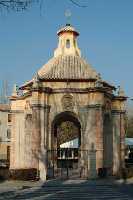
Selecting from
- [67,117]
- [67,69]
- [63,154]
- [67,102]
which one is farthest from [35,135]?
[63,154]

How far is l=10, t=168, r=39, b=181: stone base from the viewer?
31.8m

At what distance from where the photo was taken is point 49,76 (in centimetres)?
3547

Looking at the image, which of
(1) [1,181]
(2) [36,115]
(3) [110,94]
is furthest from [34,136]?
(3) [110,94]

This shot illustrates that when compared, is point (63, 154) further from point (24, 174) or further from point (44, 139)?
point (24, 174)

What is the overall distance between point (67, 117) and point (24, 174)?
25.8 feet

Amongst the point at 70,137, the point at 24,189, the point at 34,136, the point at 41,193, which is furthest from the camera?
the point at 70,137

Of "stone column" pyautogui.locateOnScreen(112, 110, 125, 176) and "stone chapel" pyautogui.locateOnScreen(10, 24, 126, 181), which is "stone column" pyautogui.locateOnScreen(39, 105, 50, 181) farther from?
"stone column" pyautogui.locateOnScreen(112, 110, 125, 176)

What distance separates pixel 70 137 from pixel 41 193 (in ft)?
155

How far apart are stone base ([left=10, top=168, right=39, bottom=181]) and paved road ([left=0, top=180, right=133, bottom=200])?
72.9 inches

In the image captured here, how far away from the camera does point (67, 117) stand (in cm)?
3816

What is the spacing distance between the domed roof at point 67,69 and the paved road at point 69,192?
28.8 ft

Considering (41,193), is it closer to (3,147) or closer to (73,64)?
(73,64)

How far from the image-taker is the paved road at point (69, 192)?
70.7 feet

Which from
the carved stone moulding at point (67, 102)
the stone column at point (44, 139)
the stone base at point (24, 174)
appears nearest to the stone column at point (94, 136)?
the carved stone moulding at point (67, 102)
